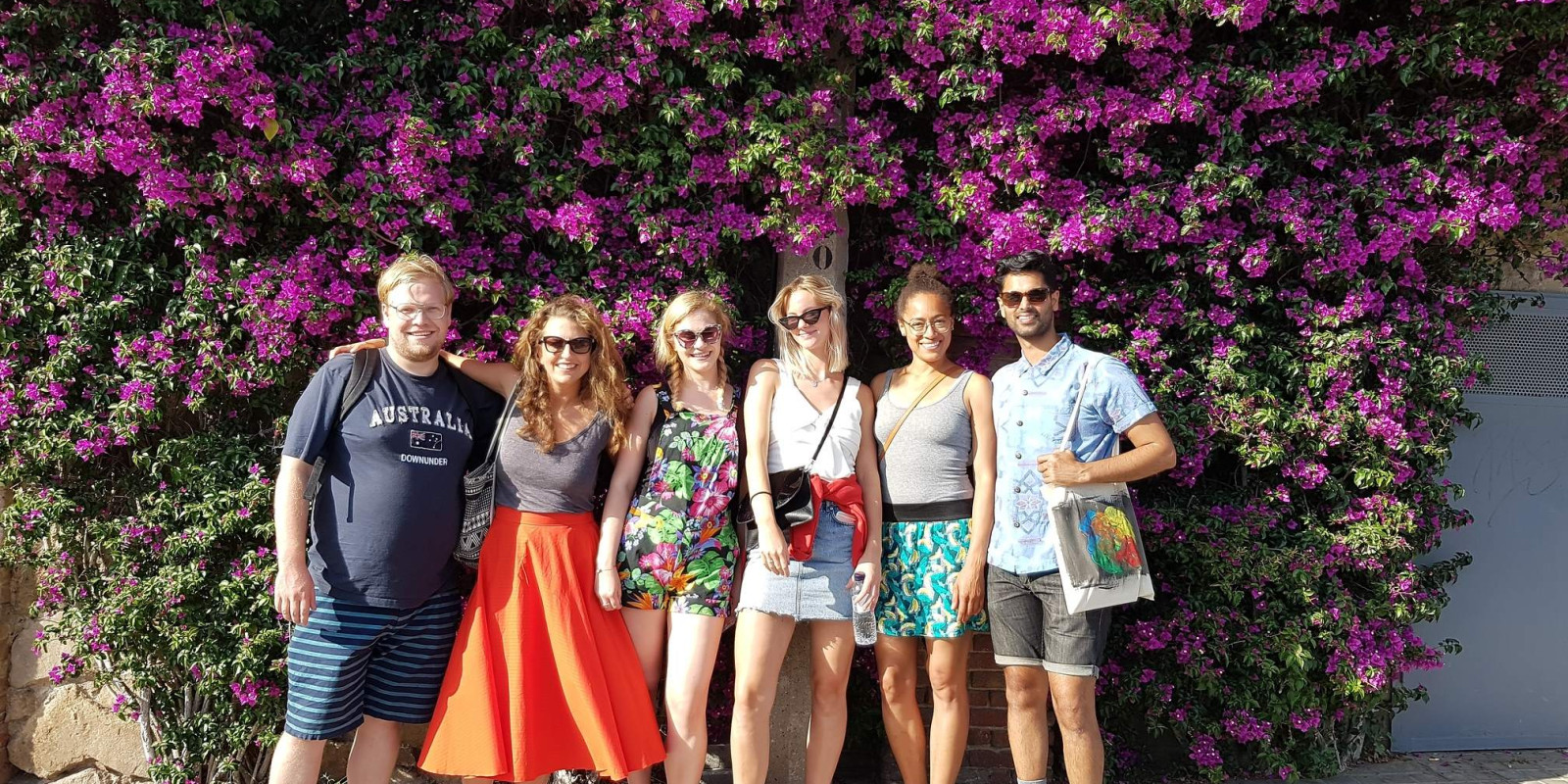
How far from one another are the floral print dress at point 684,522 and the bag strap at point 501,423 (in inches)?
19.6

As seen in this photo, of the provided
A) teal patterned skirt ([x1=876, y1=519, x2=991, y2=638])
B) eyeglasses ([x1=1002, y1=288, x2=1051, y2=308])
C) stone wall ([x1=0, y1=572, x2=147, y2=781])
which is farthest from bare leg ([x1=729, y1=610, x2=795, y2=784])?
stone wall ([x1=0, y1=572, x2=147, y2=781])

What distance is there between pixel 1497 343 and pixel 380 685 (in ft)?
17.2

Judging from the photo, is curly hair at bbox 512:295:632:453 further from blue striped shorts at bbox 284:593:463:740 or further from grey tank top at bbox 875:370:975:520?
grey tank top at bbox 875:370:975:520

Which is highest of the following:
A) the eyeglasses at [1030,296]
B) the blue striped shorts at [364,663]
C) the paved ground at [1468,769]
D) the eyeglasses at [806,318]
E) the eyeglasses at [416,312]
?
the eyeglasses at [1030,296]

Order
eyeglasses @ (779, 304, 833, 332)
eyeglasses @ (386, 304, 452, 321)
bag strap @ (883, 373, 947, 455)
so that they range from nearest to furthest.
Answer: eyeglasses @ (386, 304, 452, 321), eyeglasses @ (779, 304, 833, 332), bag strap @ (883, 373, 947, 455)

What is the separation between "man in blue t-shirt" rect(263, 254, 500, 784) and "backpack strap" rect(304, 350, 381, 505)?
0.01 metres

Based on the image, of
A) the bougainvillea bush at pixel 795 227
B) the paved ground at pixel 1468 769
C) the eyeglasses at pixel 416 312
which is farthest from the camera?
the paved ground at pixel 1468 769

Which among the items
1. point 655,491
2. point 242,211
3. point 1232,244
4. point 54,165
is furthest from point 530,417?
point 1232,244

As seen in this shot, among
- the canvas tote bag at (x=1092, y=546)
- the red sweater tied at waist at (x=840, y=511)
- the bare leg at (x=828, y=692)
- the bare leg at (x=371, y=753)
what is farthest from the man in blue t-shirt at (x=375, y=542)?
the canvas tote bag at (x=1092, y=546)

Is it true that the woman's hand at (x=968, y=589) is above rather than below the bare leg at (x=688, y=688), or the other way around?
above

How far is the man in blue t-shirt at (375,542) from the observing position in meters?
3.10

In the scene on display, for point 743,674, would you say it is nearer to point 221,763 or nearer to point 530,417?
point 530,417

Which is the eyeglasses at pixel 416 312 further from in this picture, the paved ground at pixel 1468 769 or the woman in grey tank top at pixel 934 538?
the paved ground at pixel 1468 769

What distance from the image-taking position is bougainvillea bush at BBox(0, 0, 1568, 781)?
3.75 m
